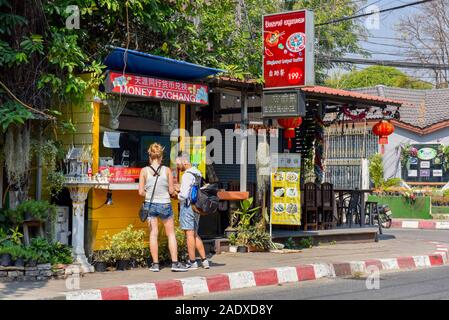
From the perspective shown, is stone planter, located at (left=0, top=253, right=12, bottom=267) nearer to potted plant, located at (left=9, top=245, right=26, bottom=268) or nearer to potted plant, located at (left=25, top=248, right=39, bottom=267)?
potted plant, located at (left=9, top=245, right=26, bottom=268)

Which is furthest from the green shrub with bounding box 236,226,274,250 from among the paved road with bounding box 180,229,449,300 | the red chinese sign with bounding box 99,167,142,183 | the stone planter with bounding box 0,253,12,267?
the stone planter with bounding box 0,253,12,267

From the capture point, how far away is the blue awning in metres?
10.5

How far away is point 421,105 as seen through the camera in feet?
107

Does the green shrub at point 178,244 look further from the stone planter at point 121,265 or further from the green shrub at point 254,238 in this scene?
the green shrub at point 254,238

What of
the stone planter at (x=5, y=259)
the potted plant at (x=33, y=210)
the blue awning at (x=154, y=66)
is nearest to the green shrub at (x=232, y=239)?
the blue awning at (x=154, y=66)

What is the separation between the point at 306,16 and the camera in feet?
41.8

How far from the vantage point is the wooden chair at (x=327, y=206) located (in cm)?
1588

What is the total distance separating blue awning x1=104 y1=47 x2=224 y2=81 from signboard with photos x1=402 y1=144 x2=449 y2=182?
17.9 m

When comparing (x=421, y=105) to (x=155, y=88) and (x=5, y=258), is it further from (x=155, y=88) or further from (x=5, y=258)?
(x=5, y=258)
